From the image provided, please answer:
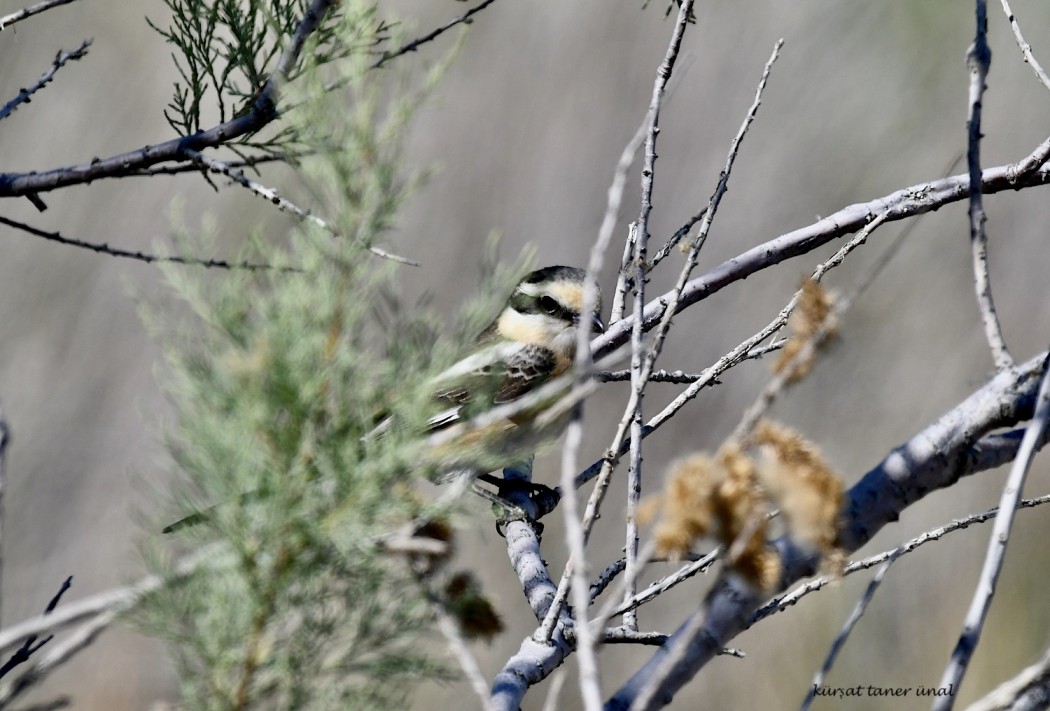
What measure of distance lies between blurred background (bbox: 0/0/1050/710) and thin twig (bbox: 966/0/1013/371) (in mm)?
3954

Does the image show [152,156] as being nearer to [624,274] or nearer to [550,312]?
[624,274]

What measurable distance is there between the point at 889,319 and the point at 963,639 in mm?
5273

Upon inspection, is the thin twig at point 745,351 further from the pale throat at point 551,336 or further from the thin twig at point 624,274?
the pale throat at point 551,336

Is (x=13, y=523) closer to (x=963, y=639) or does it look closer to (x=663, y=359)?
(x=663, y=359)

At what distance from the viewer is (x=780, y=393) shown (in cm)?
114

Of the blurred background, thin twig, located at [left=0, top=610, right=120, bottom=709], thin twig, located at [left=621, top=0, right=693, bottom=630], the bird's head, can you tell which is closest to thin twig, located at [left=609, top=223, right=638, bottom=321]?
thin twig, located at [left=621, top=0, right=693, bottom=630]

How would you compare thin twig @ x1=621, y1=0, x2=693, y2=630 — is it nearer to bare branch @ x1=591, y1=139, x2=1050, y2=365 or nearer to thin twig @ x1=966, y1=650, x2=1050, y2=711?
bare branch @ x1=591, y1=139, x2=1050, y2=365

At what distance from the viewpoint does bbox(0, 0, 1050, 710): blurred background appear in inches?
213

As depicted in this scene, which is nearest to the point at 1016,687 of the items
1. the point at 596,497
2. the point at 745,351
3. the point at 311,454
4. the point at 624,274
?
the point at 596,497

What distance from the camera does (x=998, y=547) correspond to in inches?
47.9

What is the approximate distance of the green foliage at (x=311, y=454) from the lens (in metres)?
1.08

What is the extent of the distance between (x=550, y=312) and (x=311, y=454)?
2.83 metres

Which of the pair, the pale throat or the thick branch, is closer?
the thick branch

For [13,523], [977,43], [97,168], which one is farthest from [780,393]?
[13,523]
